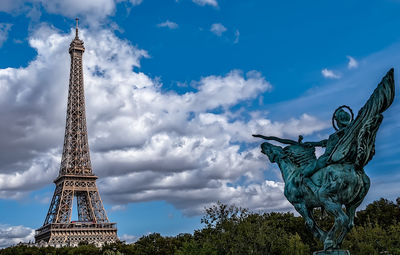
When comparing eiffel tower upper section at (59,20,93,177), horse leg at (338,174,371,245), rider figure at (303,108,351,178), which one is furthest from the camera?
eiffel tower upper section at (59,20,93,177)

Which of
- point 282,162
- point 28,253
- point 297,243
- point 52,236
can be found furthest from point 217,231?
point 52,236

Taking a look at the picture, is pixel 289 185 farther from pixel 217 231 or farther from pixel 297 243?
pixel 297 243

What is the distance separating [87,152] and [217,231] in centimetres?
4582

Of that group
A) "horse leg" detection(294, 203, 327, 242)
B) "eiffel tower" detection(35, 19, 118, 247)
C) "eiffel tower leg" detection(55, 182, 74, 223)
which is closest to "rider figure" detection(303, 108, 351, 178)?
"horse leg" detection(294, 203, 327, 242)

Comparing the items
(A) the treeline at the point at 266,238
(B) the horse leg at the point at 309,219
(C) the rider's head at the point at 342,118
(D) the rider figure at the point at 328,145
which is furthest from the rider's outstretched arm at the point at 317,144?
(A) the treeline at the point at 266,238

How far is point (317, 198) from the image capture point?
35.0ft

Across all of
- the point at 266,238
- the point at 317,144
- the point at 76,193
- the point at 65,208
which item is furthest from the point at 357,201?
the point at 76,193

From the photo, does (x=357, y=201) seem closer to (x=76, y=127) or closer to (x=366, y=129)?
(x=366, y=129)

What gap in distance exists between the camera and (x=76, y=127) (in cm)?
7056

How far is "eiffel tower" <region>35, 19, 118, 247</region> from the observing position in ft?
197

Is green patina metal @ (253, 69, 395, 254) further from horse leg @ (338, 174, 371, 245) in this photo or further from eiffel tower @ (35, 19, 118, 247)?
eiffel tower @ (35, 19, 118, 247)

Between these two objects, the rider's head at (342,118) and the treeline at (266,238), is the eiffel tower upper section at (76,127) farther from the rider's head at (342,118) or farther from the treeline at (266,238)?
the rider's head at (342,118)

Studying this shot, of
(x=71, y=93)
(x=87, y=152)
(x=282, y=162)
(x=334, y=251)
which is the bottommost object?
(x=334, y=251)

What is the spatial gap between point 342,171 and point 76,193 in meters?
60.8
